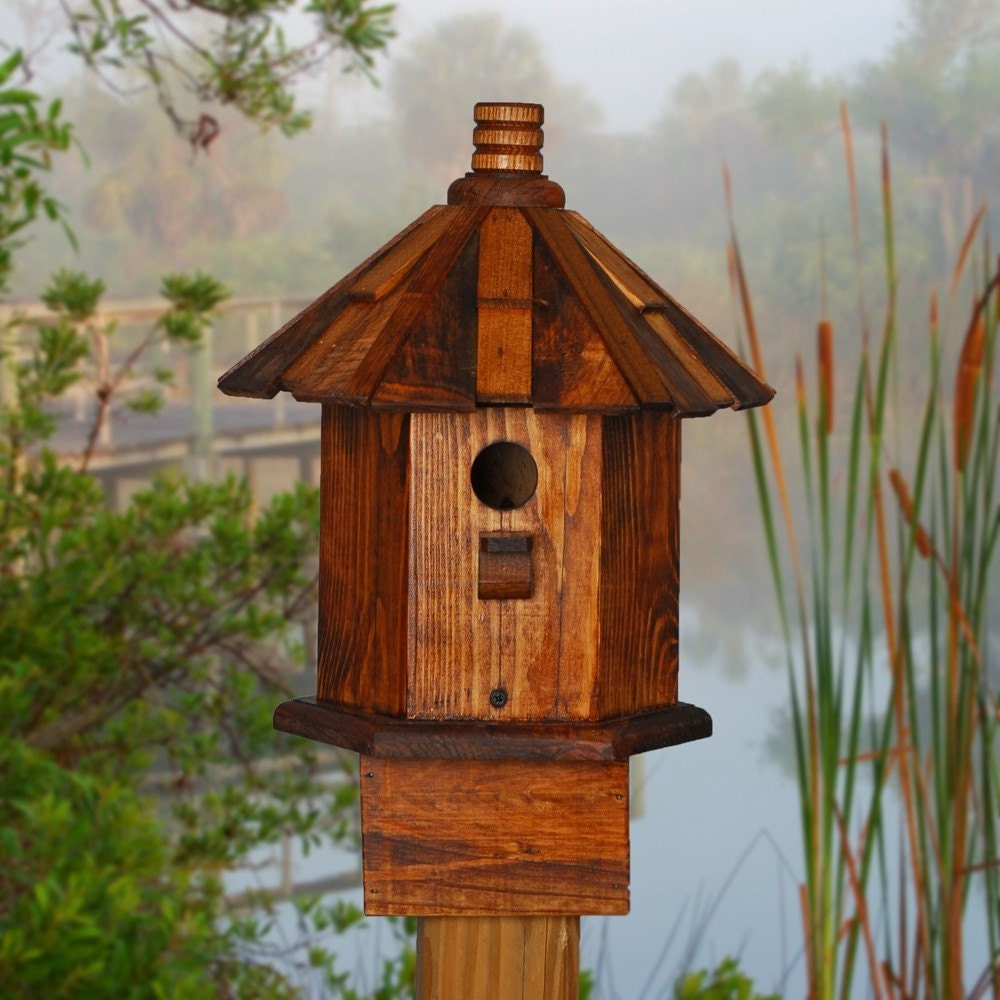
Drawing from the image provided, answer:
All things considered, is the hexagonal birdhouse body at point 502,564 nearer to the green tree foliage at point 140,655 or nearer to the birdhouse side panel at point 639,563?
the birdhouse side panel at point 639,563

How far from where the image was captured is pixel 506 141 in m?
0.97

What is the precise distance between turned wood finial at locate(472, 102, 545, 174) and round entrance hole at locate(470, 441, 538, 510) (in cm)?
17

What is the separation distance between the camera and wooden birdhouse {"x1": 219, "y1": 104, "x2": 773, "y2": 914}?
0.90m

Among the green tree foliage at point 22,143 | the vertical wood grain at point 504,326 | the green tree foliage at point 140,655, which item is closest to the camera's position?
the vertical wood grain at point 504,326

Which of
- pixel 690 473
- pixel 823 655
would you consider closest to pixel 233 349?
pixel 690 473

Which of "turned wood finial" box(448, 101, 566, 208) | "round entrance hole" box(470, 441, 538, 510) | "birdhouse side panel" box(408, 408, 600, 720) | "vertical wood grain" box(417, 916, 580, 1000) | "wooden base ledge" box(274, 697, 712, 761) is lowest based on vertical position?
"vertical wood grain" box(417, 916, 580, 1000)

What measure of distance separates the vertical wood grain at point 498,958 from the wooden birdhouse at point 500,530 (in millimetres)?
24

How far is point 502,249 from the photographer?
921 mm

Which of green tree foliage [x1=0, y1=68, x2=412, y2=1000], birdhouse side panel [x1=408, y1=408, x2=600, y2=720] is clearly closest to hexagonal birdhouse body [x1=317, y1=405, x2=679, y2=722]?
birdhouse side panel [x1=408, y1=408, x2=600, y2=720]

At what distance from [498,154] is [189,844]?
4.49ft

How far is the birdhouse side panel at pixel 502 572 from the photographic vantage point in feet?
3.06

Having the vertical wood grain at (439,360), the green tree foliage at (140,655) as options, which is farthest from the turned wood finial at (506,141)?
the green tree foliage at (140,655)

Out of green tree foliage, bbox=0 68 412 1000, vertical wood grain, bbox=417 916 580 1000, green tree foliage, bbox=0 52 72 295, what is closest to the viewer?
vertical wood grain, bbox=417 916 580 1000

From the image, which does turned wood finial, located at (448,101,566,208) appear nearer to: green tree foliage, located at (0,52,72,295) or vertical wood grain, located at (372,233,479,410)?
vertical wood grain, located at (372,233,479,410)
